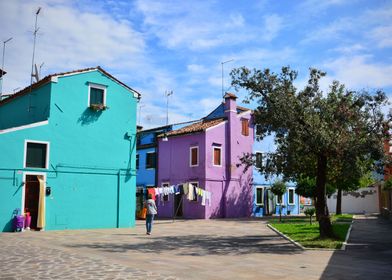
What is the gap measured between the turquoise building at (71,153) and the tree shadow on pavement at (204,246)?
5779 mm

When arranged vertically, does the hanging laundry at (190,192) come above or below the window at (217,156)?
below

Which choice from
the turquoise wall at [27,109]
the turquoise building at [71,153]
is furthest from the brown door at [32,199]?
the turquoise wall at [27,109]

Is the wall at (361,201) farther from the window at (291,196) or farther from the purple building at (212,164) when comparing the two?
the purple building at (212,164)

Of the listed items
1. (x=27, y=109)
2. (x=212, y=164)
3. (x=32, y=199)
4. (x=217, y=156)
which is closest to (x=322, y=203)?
(x=32, y=199)

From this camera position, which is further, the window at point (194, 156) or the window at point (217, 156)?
the window at point (217, 156)

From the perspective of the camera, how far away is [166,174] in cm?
3362

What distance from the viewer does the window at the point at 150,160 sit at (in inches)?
1372

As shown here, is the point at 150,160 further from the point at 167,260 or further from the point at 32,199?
the point at 167,260

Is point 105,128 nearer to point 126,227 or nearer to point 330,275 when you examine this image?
point 126,227

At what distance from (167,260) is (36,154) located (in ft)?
37.1

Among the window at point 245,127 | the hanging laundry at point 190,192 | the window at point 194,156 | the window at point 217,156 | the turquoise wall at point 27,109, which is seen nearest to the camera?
the turquoise wall at point 27,109

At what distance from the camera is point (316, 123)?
15.1 metres

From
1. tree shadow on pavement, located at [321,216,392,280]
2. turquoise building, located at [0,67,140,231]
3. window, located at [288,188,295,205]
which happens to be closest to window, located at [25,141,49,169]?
turquoise building, located at [0,67,140,231]

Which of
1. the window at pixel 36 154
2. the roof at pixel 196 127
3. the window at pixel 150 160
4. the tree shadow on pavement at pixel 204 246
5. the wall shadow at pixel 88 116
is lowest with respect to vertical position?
the tree shadow on pavement at pixel 204 246
